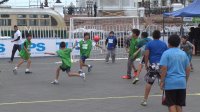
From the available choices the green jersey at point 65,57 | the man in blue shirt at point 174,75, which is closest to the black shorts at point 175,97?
the man in blue shirt at point 174,75

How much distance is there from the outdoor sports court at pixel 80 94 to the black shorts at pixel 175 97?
6.67ft

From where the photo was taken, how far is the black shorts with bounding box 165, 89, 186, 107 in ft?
24.9

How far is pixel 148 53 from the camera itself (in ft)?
35.0

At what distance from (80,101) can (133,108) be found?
1.43 meters

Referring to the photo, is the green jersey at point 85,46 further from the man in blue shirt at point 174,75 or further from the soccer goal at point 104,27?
the man in blue shirt at point 174,75

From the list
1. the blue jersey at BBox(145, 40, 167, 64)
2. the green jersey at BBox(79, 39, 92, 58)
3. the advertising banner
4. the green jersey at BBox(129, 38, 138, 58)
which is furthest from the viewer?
the advertising banner

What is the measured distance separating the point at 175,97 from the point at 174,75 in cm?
35

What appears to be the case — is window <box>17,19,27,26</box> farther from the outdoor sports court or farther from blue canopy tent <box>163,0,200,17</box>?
the outdoor sports court

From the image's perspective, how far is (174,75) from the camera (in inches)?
300

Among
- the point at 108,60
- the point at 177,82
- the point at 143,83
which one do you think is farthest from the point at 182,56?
the point at 108,60

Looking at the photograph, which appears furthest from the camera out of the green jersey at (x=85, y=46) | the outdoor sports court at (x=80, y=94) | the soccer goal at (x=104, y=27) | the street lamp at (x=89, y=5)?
the street lamp at (x=89, y=5)

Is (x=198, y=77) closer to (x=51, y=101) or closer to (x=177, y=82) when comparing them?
(x=51, y=101)

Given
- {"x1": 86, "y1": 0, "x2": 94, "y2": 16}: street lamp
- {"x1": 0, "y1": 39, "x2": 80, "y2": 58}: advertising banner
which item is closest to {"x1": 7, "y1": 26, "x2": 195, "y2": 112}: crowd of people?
{"x1": 0, "y1": 39, "x2": 80, "y2": 58}: advertising banner

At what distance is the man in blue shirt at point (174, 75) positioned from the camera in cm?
757
